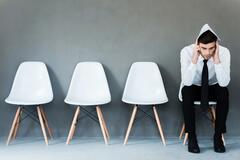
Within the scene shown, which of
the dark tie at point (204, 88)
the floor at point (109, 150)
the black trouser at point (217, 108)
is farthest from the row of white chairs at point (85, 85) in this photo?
the dark tie at point (204, 88)

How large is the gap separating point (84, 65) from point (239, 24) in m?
1.67

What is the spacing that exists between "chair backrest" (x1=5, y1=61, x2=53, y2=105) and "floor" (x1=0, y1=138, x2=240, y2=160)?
45 cm

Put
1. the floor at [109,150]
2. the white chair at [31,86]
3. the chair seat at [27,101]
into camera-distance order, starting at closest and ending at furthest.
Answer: the floor at [109,150] < the chair seat at [27,101] < the white chair at [31,86]

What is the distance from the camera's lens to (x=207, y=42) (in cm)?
273

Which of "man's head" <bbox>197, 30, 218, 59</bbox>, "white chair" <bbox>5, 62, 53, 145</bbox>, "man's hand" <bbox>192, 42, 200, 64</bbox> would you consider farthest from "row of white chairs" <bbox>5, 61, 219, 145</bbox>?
"man's head" <bbox>197, 30, 218, 59</bbox>

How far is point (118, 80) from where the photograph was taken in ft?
10.9

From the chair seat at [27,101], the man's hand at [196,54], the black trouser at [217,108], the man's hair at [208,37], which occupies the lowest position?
the black trouser at [217,108]

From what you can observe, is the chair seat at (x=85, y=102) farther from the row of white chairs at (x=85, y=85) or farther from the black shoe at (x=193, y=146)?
the black shoe at (x=193, y=146)

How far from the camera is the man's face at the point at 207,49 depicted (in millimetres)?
2736

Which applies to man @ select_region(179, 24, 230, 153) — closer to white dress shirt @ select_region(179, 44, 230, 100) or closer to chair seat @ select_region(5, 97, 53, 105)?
white dress shirt @ select_region(179, 44, 230, 100)

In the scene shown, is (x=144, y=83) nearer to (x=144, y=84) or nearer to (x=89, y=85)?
(x=144, y=84)

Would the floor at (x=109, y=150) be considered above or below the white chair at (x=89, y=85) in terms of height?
below

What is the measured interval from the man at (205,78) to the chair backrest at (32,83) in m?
1.35

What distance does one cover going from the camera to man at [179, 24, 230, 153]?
277cm
